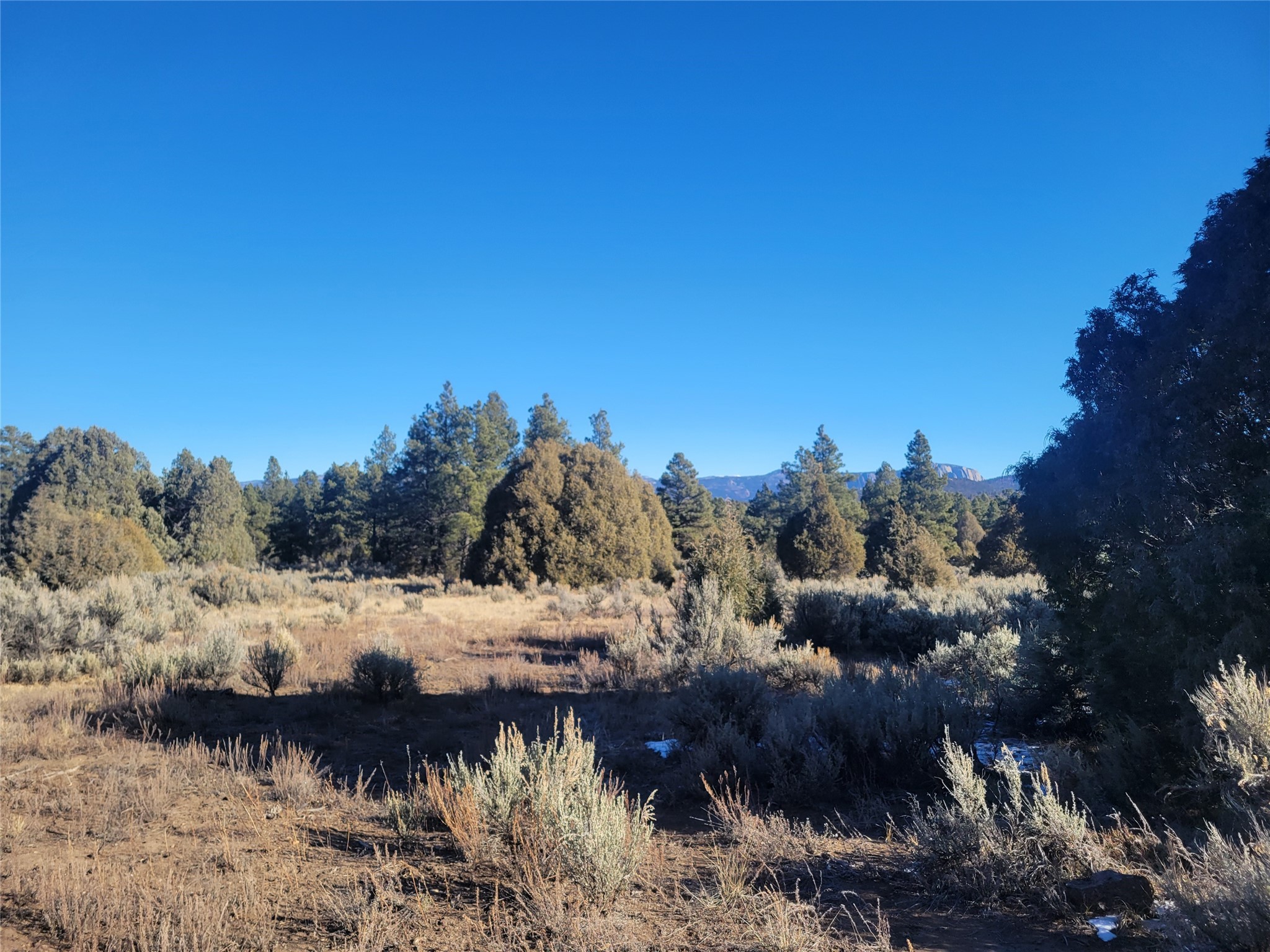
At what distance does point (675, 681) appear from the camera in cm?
877

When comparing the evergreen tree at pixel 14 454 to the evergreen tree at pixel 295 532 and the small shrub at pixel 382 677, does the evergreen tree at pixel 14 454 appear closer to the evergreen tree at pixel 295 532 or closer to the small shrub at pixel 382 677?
the evergreen tree at pixel 295 532

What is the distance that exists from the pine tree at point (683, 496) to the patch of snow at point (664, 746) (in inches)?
1360

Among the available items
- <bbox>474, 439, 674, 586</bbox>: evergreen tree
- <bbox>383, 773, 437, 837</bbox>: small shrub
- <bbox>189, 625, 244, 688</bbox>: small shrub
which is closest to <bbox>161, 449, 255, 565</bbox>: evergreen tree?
<bbox>474, 439, 674, 586</bbox>: evergreen tree

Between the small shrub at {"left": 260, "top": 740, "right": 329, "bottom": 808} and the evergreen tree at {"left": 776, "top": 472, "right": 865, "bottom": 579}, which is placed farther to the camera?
the evergreen tree at {"left": 776, "top": 472, "right": 865, "bottom": 579}

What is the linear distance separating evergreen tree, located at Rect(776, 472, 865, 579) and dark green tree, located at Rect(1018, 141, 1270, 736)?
16666mm

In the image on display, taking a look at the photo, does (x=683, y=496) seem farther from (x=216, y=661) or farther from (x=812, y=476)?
(x=216, y=661)

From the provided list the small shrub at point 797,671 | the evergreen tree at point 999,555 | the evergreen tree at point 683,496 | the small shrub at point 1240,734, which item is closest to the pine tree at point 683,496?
the evergreen tree at point 683,496

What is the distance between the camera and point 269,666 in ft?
27.3

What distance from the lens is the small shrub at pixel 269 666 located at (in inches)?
328

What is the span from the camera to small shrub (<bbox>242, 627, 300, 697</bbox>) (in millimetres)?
8328

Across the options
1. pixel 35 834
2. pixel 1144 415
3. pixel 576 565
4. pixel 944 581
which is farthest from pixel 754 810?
pixel 576 565

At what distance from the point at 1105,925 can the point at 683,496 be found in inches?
1615

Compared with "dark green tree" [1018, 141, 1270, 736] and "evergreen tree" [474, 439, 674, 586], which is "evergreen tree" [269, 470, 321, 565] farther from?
"dark green tree" [1018, 141, 1270, 736]

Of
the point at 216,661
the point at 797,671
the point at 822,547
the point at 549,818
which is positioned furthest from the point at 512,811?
the point at 822,547
